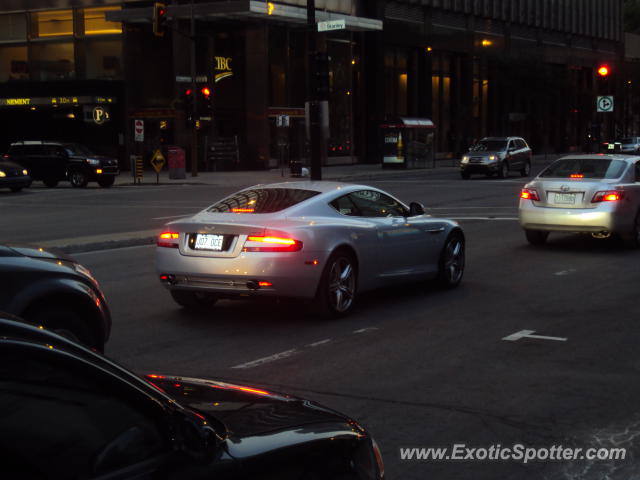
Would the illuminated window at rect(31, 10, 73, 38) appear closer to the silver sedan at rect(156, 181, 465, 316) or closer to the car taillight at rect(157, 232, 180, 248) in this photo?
the silver sedan at rect(156, 181, 465, 316)

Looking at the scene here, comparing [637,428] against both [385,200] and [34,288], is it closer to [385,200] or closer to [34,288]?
[34,288]

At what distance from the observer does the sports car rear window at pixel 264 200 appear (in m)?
10.2

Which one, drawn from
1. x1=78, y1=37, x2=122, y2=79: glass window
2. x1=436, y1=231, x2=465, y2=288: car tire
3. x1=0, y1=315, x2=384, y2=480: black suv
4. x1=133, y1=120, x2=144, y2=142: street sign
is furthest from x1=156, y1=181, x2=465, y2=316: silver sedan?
x1=78, y1=37, x2=122, y2=79: glass window

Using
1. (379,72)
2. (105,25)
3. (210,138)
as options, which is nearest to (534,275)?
(210,138)

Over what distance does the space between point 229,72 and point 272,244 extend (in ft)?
142

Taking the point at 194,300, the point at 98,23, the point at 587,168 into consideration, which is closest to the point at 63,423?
the point at 194,300

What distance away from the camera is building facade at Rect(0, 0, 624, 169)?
5091cm

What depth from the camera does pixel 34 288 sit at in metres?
6.51

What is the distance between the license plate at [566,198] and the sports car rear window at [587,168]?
412 mm

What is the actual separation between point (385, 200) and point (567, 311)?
7.94 ft

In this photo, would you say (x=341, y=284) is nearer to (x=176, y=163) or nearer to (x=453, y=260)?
(x=453, y=260)

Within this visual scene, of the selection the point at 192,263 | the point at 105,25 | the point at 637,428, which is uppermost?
the point at 105,25

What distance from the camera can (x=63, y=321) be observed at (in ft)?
22.5

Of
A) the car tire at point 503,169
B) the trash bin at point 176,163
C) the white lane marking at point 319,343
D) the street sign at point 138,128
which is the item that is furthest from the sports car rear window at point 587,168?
the trash bin at point 176,163
